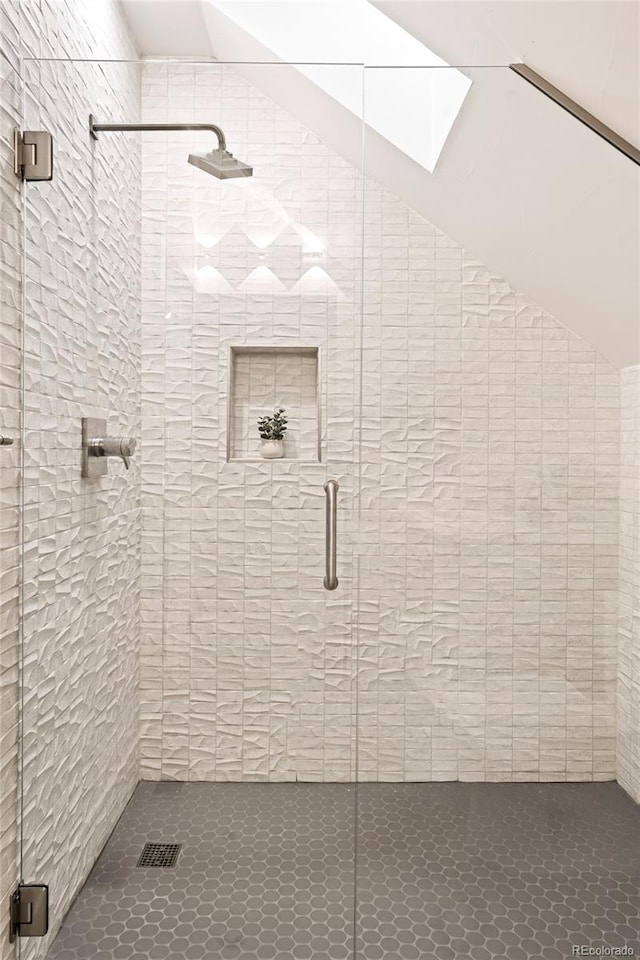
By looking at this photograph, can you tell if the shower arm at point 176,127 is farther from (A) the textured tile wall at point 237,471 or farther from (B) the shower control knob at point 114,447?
(B) the shower control knob at point 114,447

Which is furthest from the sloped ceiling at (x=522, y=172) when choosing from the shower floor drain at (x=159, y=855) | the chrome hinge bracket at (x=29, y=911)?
the chrome hinge bracket at (x=29, y=911)

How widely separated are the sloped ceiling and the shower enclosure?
0.05 feet

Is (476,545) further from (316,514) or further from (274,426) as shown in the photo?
(274,426)

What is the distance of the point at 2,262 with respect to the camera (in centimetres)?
148

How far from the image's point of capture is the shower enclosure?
1.65m

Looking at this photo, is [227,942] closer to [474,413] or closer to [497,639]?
[497,639]

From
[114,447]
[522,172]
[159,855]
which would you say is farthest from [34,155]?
[159,855]

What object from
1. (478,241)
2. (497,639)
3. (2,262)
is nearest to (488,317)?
(478,241)

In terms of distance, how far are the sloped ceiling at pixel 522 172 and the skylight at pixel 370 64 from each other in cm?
3

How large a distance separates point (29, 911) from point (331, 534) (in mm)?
1050

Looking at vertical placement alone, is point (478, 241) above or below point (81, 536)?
above

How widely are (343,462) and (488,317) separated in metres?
0.47

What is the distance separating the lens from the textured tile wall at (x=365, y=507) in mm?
1664

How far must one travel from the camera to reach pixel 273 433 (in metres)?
1.67
